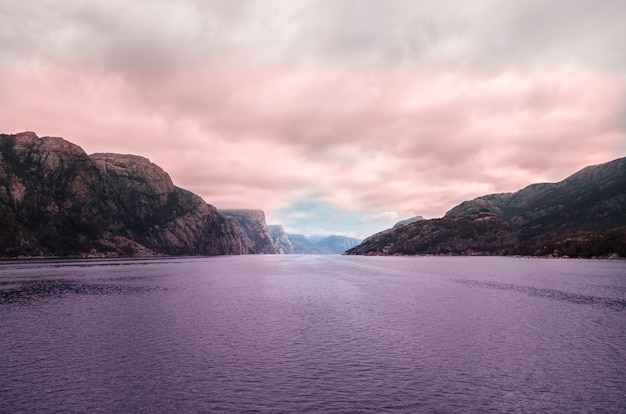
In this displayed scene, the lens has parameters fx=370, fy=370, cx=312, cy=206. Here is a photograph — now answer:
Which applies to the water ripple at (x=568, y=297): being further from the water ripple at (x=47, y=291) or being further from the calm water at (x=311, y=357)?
the water ripple at (x=47, y=291)

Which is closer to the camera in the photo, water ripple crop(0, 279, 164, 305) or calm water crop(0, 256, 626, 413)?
calm water crop(0, 256, 626, 413)

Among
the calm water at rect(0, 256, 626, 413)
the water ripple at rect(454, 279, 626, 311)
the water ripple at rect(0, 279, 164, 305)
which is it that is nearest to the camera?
the calm water at rect(0, 256, 626, 413)

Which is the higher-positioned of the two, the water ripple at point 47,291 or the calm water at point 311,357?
the water ripple at point 47,291

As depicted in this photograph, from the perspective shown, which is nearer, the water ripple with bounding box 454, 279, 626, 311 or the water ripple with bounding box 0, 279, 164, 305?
the water ripple with bounding box 454, 279, 626, 311

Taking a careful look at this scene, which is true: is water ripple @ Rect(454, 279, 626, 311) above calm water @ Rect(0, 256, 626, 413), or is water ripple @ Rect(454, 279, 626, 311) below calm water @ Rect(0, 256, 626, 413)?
above

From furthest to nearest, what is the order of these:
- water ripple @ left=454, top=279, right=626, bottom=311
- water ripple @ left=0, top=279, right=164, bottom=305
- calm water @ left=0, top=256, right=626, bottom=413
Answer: water ripple @ left=0, top=279, right=164, bottom=305, water ripple @ left=454, top=279, right=626, bottom=311, calm water @ left=0, top=256, right=626, bottom=413

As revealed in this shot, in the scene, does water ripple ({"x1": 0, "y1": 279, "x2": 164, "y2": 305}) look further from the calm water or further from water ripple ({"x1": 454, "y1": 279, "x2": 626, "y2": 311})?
water ripple ({"x1": 454, "y1": 279, "x2": 626, "y2": 311})

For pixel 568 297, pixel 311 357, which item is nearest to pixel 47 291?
pixel 311 357

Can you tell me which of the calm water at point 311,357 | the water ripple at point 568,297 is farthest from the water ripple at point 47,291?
the water ripple at point 568,297

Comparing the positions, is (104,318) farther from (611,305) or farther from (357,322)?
(611,305)

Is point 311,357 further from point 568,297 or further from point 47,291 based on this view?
point 47,291

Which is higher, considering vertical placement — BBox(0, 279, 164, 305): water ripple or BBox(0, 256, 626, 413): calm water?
BBox(0, 279, 164, 305): water ripple

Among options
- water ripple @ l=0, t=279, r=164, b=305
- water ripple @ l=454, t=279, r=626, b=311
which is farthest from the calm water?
water ripple @ l=0, t=279, r=164, b=305

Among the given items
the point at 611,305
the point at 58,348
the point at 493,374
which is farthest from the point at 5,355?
the point at 611,305
